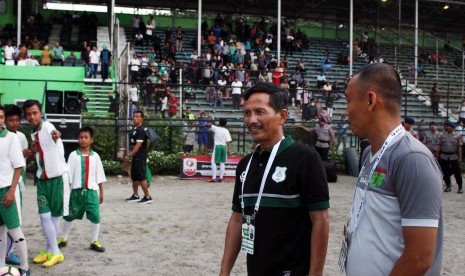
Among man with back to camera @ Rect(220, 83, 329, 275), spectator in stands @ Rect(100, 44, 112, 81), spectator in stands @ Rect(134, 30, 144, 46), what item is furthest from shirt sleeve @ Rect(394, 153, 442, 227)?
spectator in stands @ Rect(134, 30, 144, 46)

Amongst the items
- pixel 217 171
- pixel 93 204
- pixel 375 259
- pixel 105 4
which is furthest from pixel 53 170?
pixel 105 4

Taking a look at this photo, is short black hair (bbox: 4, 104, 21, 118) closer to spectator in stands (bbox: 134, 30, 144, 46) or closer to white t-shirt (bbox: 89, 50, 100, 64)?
white t-shirt (bbox: 89, 50, 100, 64)

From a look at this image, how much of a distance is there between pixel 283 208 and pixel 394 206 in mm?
888

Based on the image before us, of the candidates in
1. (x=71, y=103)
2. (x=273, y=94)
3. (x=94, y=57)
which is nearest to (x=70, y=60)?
(x=94, y=57)

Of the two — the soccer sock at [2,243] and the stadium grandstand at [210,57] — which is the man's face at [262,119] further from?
the stadium grandstand at [210,57]

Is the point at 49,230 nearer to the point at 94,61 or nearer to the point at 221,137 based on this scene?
the point at 221,137

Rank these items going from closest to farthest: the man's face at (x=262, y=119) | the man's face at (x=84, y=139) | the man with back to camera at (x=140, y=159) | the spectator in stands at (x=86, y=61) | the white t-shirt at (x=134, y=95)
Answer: the man's face at (x=262, y=119)
the man's face at (x=84, y=139)
the man with back to camera at (x=140, y=159)
the white t-shirt at (x=134, y=95)
the spectator in stands at (x=86, y=61)

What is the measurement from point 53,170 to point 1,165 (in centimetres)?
96

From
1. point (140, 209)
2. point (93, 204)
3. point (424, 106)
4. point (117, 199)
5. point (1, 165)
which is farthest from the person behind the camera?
point (424, 106)

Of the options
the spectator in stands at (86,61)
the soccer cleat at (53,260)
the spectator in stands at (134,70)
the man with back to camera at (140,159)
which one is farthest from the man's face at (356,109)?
the spectator in stands at (86,61)

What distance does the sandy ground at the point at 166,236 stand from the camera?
6.25 meters

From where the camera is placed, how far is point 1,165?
5469mm

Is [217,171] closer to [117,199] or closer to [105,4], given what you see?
[117,199]

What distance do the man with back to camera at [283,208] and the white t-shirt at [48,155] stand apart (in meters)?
4.00
